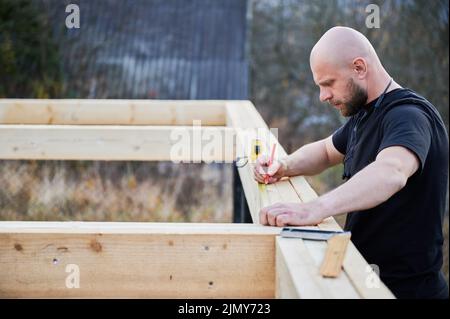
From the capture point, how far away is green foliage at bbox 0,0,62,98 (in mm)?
9836

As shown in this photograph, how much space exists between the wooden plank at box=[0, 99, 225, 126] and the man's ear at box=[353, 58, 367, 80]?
115 inches

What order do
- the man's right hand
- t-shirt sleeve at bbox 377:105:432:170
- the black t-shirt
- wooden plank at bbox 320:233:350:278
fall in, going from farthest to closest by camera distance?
the man's right hand
the black t-shirt
t-shirt sleeve at bbox 377:105:432:170
wooden plank at bbox 320:233:350:278

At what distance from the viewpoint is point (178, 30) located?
34.9ft

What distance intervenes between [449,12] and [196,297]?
7.26 meters

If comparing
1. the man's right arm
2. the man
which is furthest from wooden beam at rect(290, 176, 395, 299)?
the man's right arm

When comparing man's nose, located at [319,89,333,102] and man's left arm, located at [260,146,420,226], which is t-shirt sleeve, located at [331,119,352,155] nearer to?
man's nose, located at [319,89,333,102]

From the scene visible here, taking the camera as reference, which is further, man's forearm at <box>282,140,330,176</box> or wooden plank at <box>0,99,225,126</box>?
wooden plank at <box>0,99,225,126</box>

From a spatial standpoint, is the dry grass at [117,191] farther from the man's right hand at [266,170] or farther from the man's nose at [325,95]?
the man's nose at [325,95]

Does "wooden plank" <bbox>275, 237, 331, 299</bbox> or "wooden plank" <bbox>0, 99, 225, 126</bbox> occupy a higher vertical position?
"wooden plank" <bbox>275, 237, 331, 299</bbox>

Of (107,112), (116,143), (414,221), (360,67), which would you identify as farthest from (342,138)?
(107,112)

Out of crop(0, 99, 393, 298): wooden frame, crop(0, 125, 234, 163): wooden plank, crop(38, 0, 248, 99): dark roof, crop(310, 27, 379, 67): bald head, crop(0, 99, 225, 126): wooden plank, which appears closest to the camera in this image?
crop(0, 99, 393, 298): wooden frame

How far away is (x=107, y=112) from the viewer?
5547 mm

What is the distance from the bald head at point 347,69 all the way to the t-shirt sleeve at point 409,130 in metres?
0.23

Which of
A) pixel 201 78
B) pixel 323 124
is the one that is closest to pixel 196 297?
pixel 201 78
